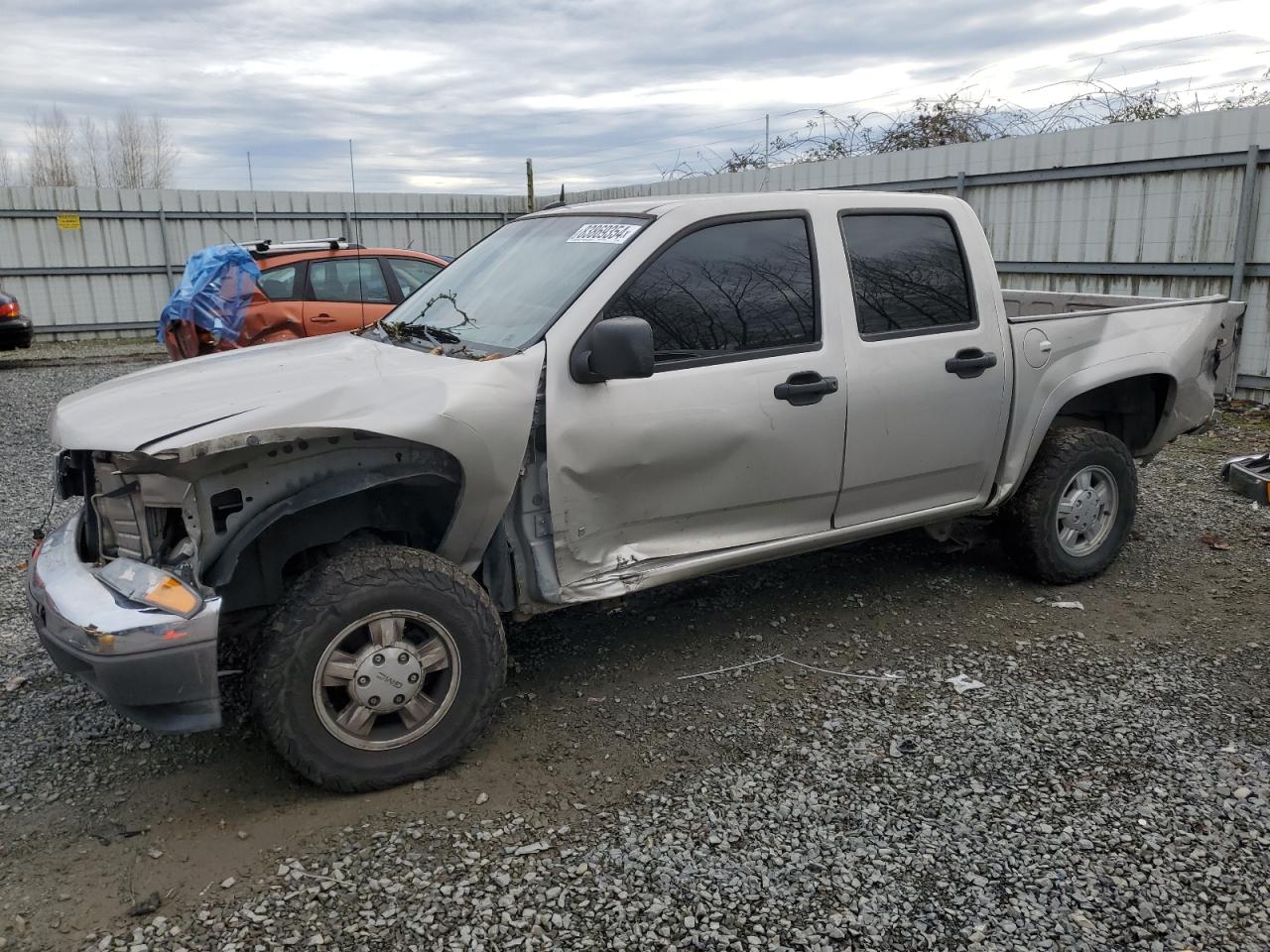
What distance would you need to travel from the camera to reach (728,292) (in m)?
3.88

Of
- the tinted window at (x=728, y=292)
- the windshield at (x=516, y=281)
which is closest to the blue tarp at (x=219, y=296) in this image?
the windshield at (x=516, y=281)

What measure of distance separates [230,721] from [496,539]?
1.31 m

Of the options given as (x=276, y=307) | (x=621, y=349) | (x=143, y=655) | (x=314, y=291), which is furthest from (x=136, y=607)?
(x=314, y=291)

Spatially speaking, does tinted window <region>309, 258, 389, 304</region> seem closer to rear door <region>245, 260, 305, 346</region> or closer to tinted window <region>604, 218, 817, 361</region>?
rear door <region>245, 260, 305, 346</region>

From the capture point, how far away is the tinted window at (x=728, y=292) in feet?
12.2

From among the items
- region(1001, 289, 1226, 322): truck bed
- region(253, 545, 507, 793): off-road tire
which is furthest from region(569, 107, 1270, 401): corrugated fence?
region(253, 545, 507, 793): off-road tire

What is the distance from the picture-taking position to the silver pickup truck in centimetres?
308

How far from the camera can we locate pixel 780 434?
389 cm

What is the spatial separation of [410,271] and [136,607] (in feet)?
24.6

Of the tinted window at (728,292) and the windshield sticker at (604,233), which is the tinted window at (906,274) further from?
the windshield sticker at (604,233)

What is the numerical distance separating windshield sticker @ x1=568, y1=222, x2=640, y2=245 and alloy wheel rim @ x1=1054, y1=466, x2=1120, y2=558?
259cm

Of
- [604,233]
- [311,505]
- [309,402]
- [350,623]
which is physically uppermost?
[604,233]

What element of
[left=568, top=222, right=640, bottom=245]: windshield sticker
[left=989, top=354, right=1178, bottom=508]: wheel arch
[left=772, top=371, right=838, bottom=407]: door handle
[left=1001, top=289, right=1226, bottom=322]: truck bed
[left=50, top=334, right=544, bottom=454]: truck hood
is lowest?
[left=989, top=354, right=1178, bottom=508]: wheel arch

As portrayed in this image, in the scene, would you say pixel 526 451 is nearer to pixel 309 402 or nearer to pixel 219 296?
pixel 309 402
